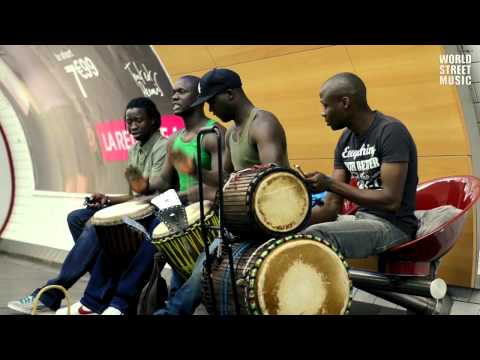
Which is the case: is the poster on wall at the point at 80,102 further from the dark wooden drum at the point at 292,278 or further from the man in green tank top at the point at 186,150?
the dark wooden drum at the point at 292,278

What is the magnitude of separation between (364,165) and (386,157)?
21cm

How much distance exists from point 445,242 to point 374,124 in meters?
0.73

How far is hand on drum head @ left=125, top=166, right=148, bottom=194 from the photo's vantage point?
514cm

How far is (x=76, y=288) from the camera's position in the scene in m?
6.49

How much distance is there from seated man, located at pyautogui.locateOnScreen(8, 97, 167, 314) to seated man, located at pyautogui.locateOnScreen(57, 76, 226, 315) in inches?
3.5

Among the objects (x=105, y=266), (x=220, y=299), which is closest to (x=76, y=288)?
(x=105, y=266)

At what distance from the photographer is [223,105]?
419cm

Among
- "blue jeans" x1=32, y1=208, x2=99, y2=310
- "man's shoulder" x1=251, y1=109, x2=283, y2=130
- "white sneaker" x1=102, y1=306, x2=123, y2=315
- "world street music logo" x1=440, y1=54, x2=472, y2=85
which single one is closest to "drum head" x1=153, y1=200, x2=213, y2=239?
"man's shoulder" x1=251, y1=109, x2=283, y2=130

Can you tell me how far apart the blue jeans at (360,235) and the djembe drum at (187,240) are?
0.76 metres

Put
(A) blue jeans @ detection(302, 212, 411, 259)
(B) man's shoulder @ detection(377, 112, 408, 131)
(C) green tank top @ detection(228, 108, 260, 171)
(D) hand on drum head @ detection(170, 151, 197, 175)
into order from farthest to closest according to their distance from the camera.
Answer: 1. (D) hand on drum head @ detection(170, 151, 197, 175)
2. (C) green tank top @ detection(228, 108, 260, 171)
3. (B) man's shoulder @ detection(377, 112, 408, 131)
4. (A) blue jeans @ detection(302, 212, 411, 259)

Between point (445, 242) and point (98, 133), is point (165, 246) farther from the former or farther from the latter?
point (98, 133)

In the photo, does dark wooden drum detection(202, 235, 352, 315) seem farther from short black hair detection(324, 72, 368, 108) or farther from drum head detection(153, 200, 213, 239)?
short black hair detection(324, 72, 368, 108)

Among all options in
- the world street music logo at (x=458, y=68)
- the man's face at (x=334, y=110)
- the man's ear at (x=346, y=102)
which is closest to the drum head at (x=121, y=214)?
the man's face at (x=334, y=110)
